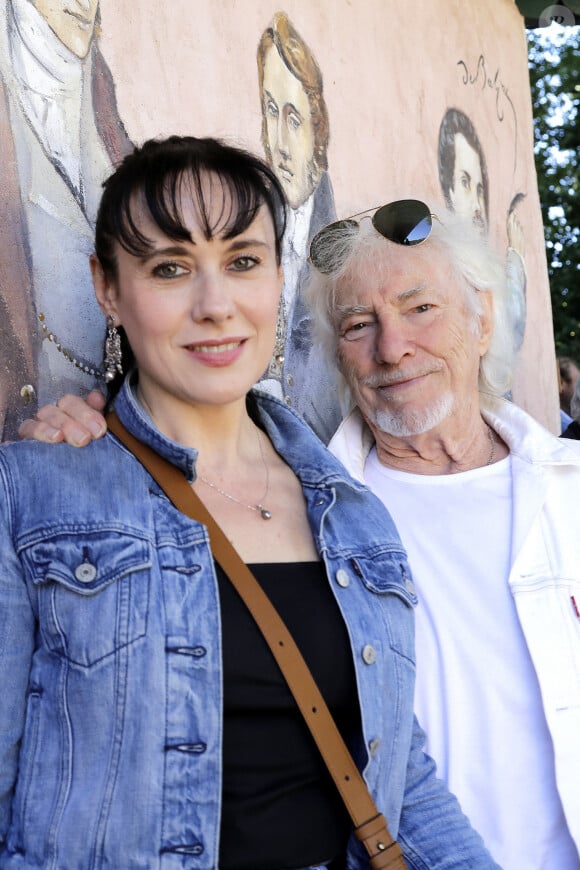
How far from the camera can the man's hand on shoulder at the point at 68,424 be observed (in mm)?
1843

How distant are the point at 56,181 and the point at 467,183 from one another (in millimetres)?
3441

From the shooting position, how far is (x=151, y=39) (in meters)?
3.03

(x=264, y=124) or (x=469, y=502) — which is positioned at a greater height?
(x=264, y=124)

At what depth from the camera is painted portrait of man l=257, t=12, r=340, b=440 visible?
3582 millimetres

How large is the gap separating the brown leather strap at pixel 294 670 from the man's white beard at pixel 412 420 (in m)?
1.14

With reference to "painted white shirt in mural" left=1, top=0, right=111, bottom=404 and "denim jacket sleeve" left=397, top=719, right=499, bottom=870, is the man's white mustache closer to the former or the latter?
"painted white shirt in mural" left=1, top=0, right=111, bottom=404

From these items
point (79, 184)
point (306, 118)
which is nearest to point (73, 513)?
point (79, 184)

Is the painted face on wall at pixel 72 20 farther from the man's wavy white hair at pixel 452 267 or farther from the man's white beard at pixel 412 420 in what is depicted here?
the man's white beard at pixel 412 420

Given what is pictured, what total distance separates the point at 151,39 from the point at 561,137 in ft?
44.2

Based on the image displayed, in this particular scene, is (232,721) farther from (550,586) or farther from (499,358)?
(499,358)

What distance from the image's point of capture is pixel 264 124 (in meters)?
3.57

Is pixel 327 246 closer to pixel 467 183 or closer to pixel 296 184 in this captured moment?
pixel 296 184

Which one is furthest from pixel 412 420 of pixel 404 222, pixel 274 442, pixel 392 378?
pixel 274 442
